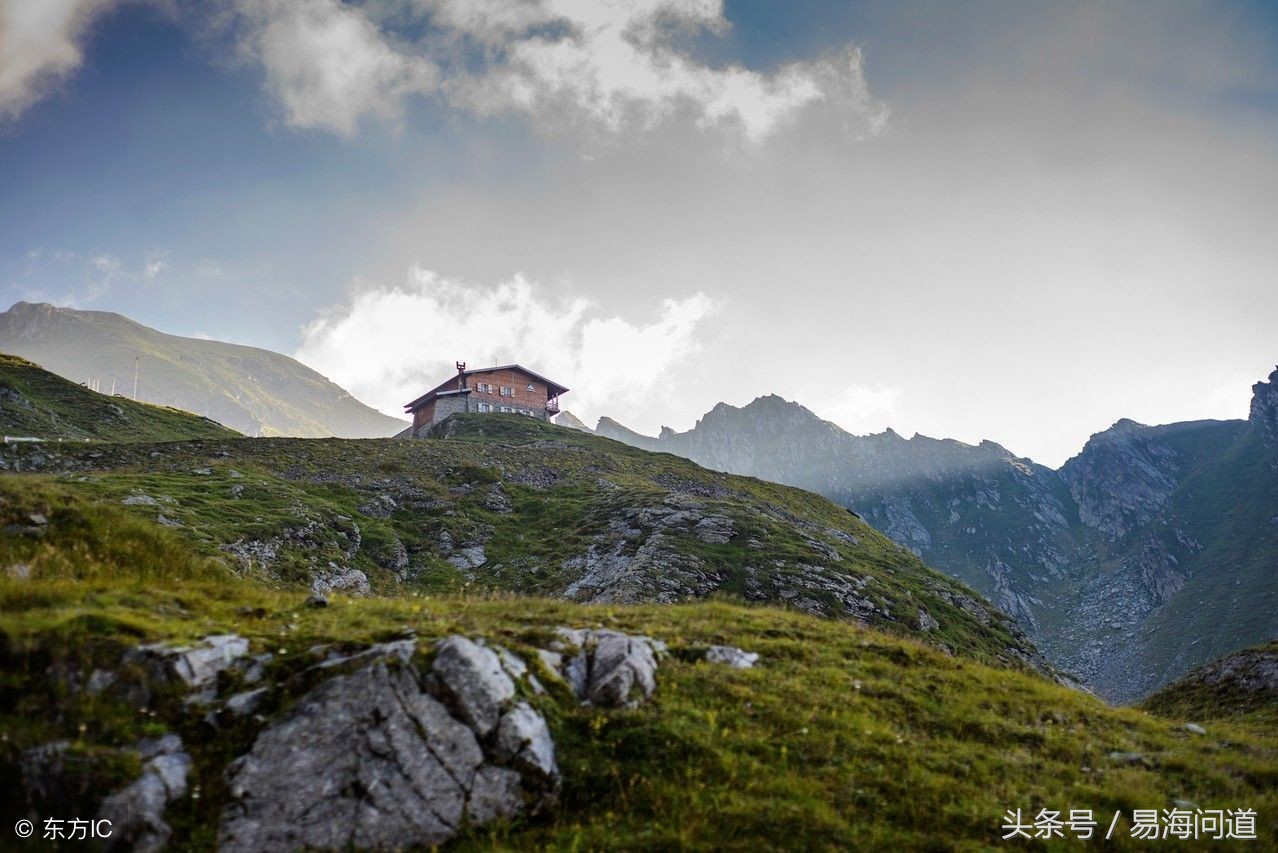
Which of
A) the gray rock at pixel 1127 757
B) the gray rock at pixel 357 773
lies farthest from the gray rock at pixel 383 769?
the gray rock at pixel 1127 757

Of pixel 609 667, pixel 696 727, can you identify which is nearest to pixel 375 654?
pixel 609 667

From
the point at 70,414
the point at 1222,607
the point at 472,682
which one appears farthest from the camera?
the point at 1222,607

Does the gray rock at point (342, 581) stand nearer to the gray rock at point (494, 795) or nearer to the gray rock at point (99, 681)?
the gray rock at point (99, 681)

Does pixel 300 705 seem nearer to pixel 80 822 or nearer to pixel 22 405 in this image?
pixel 80 822

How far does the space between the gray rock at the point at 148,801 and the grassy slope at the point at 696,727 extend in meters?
0.21

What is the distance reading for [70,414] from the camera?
5997 cm

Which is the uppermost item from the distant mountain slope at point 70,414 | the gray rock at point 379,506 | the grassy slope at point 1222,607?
the distant mountain slope at point 70,414

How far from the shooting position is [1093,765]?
12742 millimetres

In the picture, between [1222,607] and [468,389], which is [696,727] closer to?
[468,389]

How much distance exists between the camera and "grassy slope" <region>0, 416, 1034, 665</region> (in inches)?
1227

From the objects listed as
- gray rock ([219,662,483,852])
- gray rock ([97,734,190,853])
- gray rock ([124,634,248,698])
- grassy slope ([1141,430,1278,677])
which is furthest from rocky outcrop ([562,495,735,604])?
grassy slope ([1141,430,1278,677])

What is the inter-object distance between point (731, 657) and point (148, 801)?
11.2m

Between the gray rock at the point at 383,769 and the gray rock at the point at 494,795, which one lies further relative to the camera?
the gray rock at the point at 494,795

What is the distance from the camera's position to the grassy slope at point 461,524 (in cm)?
3117
